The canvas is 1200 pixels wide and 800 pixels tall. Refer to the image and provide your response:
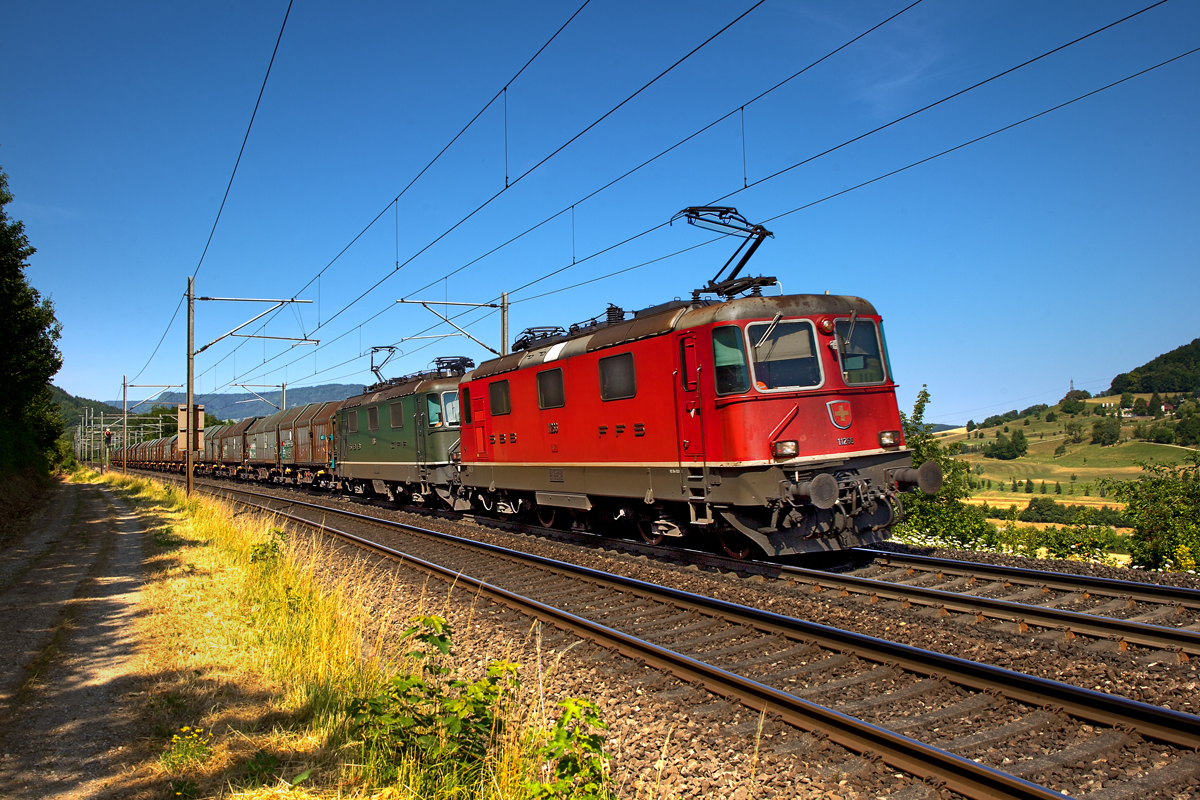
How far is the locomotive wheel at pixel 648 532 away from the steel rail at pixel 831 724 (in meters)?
3.76

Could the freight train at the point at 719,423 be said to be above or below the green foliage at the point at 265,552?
above

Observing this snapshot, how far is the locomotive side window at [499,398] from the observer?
14.5m

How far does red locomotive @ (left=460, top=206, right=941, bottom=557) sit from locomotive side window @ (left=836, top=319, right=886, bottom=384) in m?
0.02

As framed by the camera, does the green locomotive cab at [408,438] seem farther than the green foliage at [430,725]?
Yes

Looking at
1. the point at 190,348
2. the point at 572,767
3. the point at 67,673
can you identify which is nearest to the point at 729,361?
the point at 572,767

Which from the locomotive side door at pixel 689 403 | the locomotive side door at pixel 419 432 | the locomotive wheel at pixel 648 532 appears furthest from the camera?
the locomotive side door at pixel 419 432

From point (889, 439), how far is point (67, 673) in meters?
9.22

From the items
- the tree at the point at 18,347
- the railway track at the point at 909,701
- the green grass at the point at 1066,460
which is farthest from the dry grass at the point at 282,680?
the green grass at the point at 1066,460

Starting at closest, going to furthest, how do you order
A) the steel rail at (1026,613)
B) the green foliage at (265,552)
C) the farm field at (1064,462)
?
the steel rail at (1026,613), the green foliage at (265,552), the farm field at (1064,462)

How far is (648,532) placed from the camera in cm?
1259

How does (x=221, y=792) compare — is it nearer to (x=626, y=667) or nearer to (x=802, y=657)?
(x=626, y=667)

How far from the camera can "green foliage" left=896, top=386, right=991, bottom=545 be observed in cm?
1338

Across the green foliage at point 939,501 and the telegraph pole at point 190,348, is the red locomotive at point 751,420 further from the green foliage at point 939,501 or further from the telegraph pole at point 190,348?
the telegraph pole at point 190,348

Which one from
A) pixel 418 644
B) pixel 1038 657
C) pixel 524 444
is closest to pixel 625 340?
pixel 524 444
